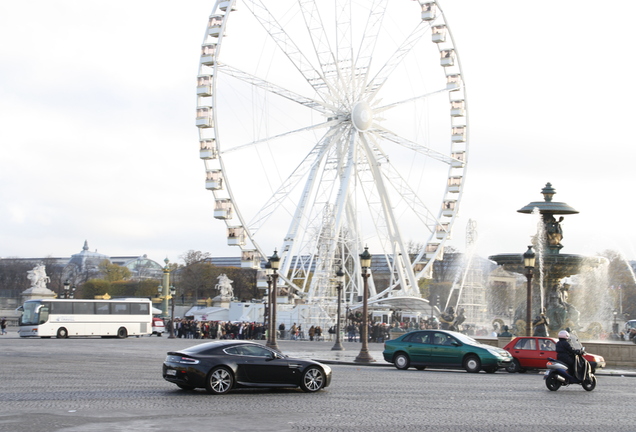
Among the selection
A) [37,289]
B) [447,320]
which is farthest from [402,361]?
[37,289]

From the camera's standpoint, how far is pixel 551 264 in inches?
1326

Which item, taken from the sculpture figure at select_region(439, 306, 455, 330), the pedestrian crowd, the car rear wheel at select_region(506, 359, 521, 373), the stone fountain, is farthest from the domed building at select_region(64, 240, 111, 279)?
the car rear wheel at select_region(506, 359, 521, 373)

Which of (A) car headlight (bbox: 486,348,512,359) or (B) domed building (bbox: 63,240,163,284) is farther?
(B) domed building (bbox: 63,240,163,284)

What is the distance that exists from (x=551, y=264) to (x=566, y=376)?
52.0 feet

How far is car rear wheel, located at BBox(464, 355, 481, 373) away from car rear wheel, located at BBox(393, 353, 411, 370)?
168 cm

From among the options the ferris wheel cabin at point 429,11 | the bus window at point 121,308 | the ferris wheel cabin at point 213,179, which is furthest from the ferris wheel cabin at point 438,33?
the bus window at point 121,308

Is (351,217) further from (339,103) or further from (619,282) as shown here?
(619,282)

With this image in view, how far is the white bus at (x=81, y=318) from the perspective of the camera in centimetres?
5278

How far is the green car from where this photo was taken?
24.4 m

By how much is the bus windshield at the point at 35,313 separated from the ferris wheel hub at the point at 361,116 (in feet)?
68.7

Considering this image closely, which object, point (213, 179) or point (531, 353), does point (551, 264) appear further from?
point (213, 179)

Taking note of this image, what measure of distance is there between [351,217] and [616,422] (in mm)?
40111

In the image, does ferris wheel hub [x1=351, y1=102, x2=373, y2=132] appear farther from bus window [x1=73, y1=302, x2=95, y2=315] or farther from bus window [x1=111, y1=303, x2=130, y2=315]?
bus window [x1=73, y1=302, x2=95, y2=315]

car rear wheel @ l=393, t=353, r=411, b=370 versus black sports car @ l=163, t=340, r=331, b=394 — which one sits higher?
black sports car @ l=163, t=340, r=331, b=394
